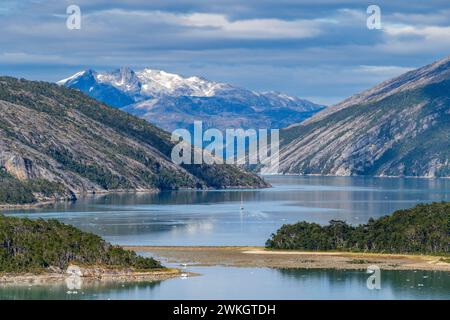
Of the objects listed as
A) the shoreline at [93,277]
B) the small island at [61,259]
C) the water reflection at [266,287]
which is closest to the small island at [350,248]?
the water reflection at [266,287]

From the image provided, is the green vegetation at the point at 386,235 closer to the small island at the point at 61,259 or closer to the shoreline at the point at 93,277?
the small island at the point at 61,259

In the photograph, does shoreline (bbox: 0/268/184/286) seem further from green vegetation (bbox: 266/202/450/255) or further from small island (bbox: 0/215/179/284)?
green vegetation (bbox: 266/202/450/255)

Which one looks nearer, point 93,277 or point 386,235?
point 93,277

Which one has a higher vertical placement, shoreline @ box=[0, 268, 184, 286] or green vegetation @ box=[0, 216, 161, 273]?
green vegetation @ box=[0, 216, 161, 273]

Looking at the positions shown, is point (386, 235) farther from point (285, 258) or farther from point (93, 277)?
point (93, 277)

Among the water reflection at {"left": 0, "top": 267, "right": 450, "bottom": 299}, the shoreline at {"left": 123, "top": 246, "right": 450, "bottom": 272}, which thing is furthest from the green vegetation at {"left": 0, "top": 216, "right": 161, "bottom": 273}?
the shoreline at {"left": 123, "top": 246, "right": 450, "bottom": 272}

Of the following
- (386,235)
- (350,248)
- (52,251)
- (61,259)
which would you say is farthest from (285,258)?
(52,251)
